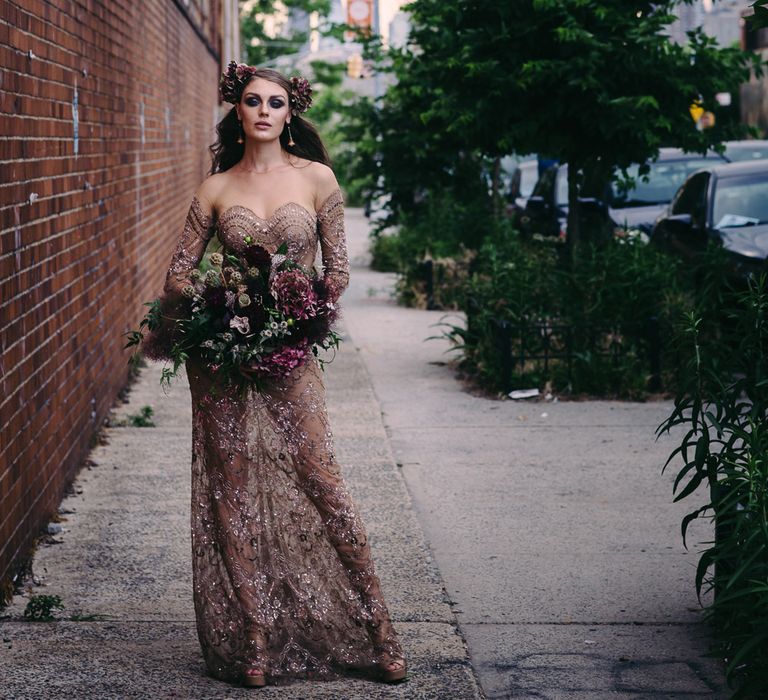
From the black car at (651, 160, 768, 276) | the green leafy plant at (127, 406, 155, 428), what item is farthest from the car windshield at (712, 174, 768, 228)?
the green leafy plant at (127, 406, 155, 428)

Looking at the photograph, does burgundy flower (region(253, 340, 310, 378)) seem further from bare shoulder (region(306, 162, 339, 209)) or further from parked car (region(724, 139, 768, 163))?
parked car (region(724, 139, 768, 163))

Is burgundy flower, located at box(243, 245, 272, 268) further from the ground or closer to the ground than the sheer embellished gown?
further from the ground

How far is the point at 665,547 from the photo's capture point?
20.9ft

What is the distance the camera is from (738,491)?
14.5 ft

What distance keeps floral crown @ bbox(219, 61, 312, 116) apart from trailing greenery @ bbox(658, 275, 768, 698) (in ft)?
5.27

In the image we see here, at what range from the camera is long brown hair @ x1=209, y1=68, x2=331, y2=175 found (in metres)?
4.74

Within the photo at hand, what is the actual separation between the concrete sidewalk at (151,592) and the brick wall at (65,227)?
0.22 metres

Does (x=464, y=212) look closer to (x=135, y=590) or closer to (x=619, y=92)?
(x=619, y=92)

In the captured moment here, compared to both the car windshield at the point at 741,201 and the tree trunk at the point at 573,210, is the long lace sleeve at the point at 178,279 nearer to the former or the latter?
the tree trunk at the point at 573,210

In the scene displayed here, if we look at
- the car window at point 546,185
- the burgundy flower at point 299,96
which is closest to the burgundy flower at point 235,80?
the burgundy flower at point 299,96

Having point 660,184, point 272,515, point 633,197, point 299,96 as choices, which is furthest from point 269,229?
point 660,184

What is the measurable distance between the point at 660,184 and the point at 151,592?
12.4 meters

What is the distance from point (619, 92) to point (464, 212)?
7.31m

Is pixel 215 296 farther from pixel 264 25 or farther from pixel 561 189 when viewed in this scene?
pixel 264 25
